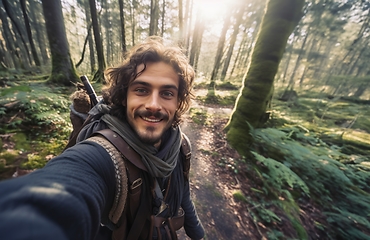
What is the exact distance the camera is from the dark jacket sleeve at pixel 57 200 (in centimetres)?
44

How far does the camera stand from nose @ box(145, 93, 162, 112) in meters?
1.47

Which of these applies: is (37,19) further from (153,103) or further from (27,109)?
(153,103)

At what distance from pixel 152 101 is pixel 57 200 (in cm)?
105

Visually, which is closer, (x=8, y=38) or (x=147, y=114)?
(x=147, y=114)

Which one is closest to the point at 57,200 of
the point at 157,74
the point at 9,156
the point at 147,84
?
the point at 147,84

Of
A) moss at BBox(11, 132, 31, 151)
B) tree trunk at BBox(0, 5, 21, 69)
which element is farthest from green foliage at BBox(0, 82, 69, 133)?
tree trunk at BBox(0, 5, 21, 69)

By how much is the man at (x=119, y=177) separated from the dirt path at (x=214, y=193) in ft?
2.93

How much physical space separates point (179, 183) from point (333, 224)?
3151mm

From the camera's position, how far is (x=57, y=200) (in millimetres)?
576

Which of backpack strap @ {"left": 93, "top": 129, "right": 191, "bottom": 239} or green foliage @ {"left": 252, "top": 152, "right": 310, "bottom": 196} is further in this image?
green foliage @ {"left": 252, "top": 152, "right": 310, "bottom": 196}

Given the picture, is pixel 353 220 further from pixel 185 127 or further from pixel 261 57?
pixel 185 127

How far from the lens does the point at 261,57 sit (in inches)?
187

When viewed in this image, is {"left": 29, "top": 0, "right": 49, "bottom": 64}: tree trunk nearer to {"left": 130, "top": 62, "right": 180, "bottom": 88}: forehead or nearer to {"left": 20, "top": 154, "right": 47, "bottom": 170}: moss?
{"left": 20, "top": 154, "right": 47, "bottom": 170}: moss

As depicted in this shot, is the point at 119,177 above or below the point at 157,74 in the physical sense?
below
